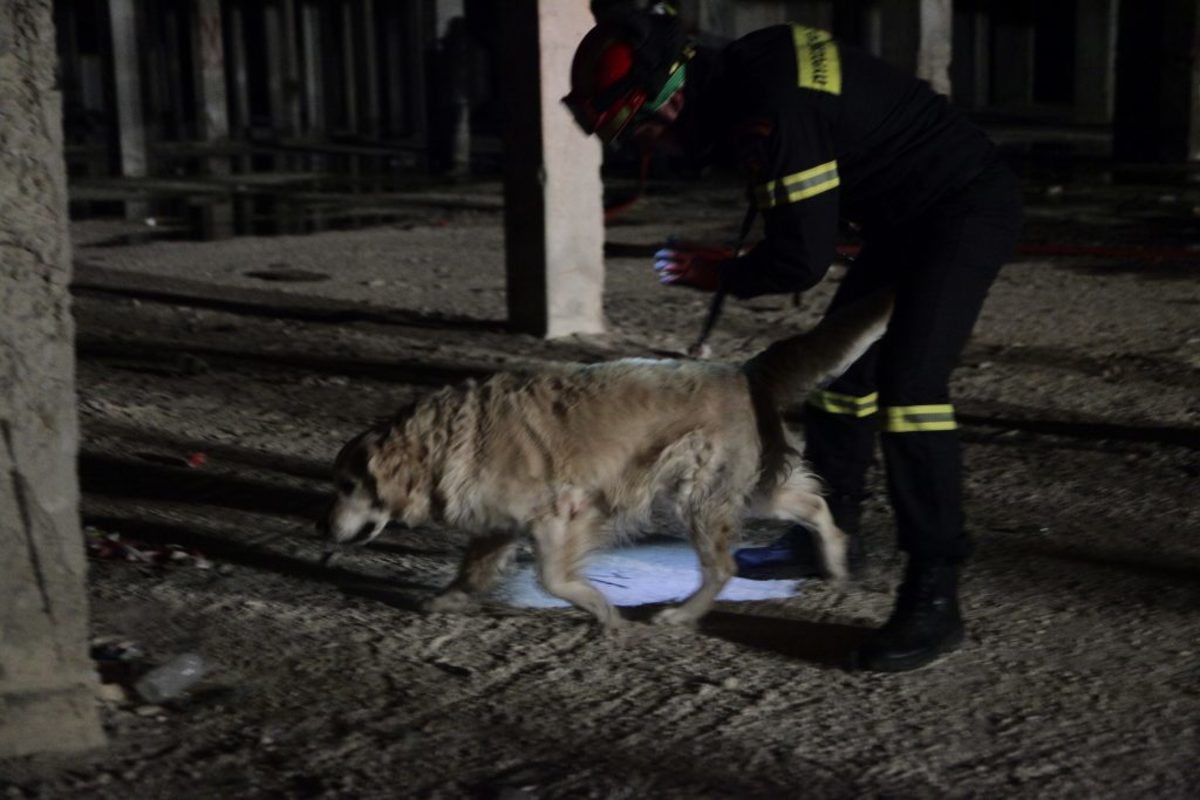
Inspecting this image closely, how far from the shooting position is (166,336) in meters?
9.41

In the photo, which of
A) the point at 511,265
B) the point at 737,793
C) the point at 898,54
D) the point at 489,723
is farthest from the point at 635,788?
the point at 898,54

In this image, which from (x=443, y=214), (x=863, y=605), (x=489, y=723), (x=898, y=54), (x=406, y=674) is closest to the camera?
(x=489, y=723)

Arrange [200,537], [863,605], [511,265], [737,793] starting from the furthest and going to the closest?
1. [511,265]
2. [200,537]
3. [863,605]
4. [737,793]

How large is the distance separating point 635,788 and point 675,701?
0.54 m

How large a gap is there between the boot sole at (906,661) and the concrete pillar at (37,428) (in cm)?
199

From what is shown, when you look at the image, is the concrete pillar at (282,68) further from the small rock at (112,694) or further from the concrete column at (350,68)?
the small rock at (112,694)

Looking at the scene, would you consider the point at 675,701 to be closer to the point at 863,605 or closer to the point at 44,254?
the point at 863,605

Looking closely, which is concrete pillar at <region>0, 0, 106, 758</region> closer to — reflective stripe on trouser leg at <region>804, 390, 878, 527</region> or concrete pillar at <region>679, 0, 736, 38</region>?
reflective stripe on trouser leg at <region>804, 390, 878, 527</region>

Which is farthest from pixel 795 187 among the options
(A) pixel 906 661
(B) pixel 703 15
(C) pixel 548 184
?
(B) pixel 703 15

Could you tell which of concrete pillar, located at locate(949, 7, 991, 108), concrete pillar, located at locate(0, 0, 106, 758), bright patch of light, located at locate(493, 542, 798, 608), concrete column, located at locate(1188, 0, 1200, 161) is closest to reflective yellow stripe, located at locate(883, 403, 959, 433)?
bright patch of light, located at locate(493, 542, 798, 608)

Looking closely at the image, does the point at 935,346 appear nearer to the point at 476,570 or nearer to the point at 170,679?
the point at 476,570

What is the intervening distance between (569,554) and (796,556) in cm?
99

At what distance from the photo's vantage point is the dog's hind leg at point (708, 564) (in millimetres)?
4484

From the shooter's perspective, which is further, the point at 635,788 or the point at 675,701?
the point at 675,701
